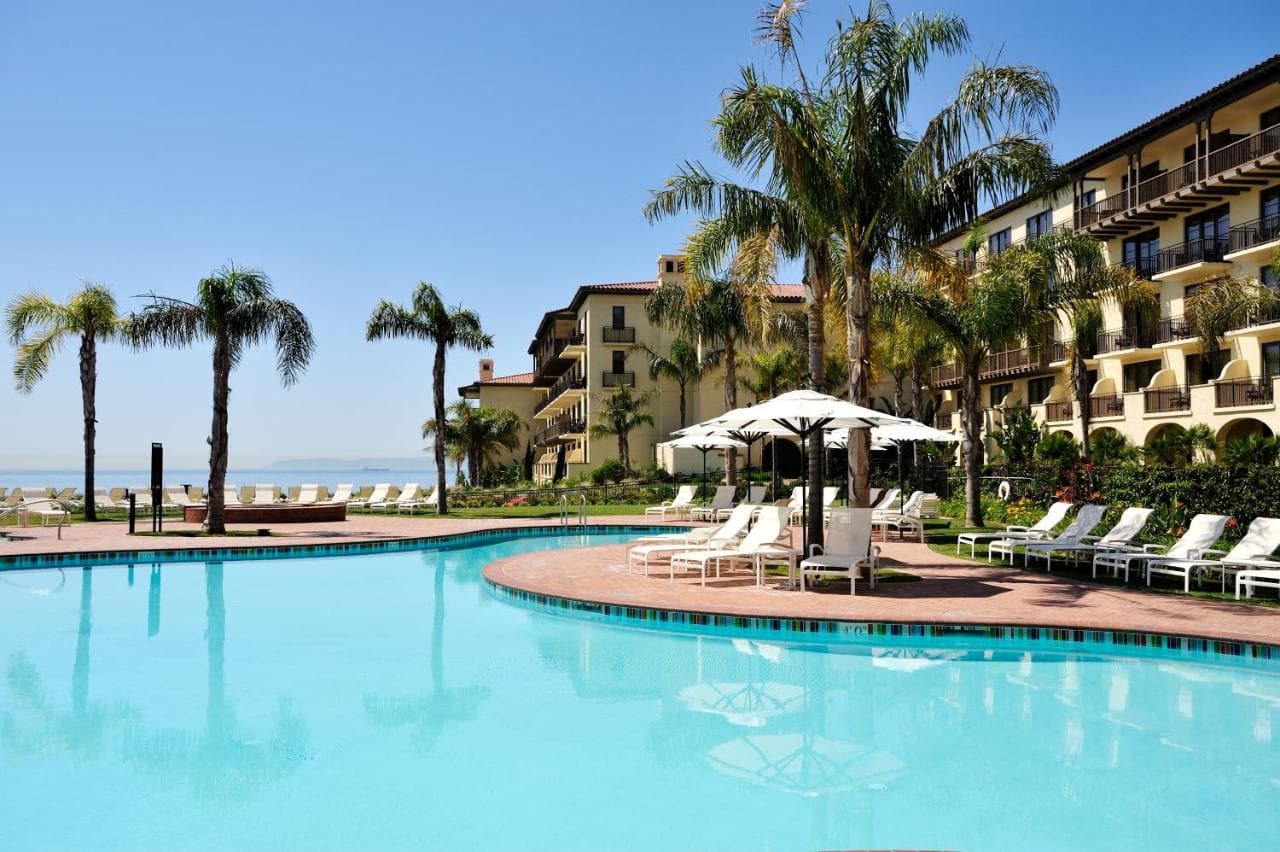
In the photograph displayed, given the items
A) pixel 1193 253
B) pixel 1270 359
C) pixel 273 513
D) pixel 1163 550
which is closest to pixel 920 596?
pixel 1163 550

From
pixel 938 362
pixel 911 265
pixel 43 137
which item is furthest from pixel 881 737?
pixel 938 362

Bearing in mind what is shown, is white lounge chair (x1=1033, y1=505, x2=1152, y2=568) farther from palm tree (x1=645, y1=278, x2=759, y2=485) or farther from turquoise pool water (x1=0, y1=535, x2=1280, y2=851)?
palm tree (x1=645, y1=278, x2=759, y2=485)

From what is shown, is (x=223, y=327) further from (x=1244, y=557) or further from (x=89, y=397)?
(x=1244, y=557)

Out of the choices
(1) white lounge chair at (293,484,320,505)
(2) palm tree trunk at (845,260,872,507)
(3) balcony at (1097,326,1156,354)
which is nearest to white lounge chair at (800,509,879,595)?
(2) palm tree trunk at (845,260,872,507)

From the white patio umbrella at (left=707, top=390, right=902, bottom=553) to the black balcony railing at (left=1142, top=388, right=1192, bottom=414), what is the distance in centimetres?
1965

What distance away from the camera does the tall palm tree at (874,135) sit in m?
13.1

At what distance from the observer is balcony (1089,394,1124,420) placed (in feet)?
102

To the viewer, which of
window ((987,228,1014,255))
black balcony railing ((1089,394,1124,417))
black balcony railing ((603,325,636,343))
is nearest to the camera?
black balcony railing ((1089,394,1124,417))

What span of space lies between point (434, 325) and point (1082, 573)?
22.7 m

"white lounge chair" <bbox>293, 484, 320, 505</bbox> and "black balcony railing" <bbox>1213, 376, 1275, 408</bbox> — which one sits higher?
"black balcony railing" <bbox>1213, 376, 1275, 408</bbox>

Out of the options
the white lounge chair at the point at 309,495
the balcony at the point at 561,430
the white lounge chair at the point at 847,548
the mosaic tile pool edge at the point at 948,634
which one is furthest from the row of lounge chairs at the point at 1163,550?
the balcony at the point at 561,430

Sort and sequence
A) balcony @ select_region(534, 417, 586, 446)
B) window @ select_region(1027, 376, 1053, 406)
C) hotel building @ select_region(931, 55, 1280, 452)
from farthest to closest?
1. balcony @ select_region(534, 417, 586, 446)
2. window @ select_region(1027, 376, 1053, 406)
3. hotel building @ select_region(931, 55, 1280, 452)

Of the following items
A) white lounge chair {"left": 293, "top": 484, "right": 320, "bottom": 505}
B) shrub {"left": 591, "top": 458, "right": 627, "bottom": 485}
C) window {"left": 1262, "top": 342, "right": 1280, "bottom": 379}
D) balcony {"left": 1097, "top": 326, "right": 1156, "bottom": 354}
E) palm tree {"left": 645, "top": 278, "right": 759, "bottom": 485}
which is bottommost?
white lounge chair {"left": 293, "top": 484, "right": 320, "bottom": 505}

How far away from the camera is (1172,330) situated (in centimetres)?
2983
